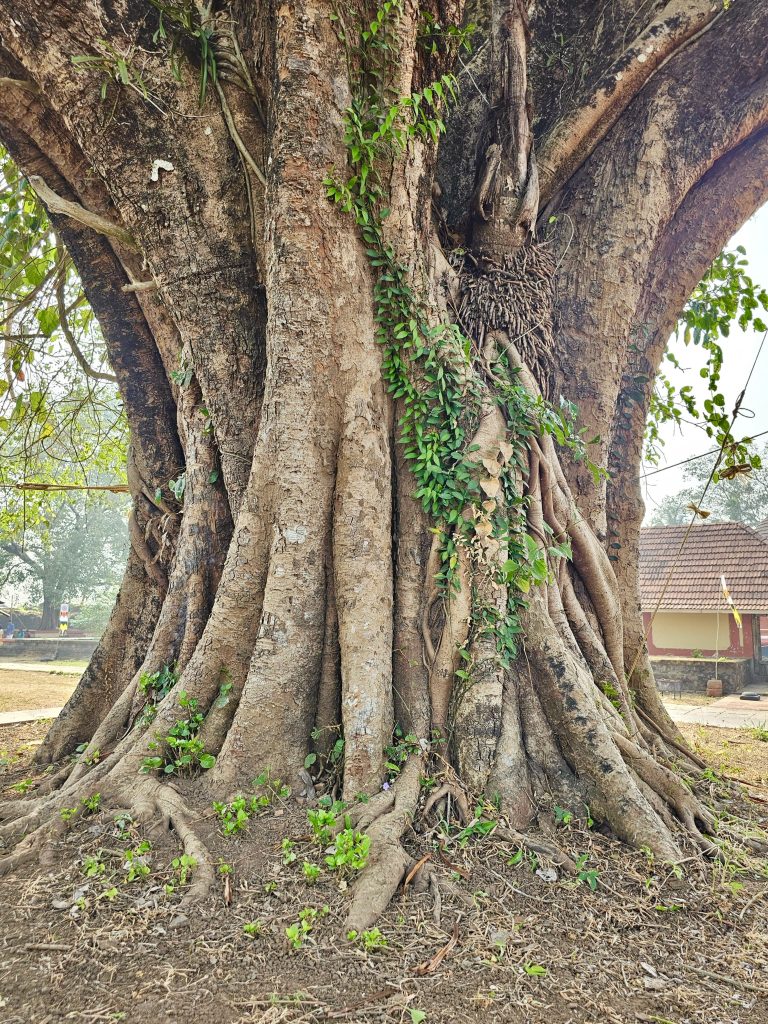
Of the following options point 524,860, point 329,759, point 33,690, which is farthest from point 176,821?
point 33,690

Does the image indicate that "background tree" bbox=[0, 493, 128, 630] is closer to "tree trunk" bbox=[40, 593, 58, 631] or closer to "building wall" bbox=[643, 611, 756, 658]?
"tree trunk" bbox=[40, 593, 58, 631]

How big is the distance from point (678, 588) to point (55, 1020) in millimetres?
15156

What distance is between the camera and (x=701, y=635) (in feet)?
48.0

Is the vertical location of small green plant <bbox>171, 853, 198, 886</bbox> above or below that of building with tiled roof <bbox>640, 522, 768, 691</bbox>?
below

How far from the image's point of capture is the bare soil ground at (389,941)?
1.89 m

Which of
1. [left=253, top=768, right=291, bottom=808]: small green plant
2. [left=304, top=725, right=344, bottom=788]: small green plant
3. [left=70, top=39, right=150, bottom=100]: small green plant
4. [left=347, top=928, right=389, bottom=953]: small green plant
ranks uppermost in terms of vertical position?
[left=70, top=39, right=150, bottom=100]: small green plant

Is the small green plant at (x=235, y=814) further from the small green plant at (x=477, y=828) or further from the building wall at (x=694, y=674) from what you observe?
the building wall at (x=694, y=674)

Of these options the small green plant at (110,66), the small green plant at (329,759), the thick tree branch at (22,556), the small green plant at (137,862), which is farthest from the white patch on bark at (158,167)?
the thick tree branch at (22,556)

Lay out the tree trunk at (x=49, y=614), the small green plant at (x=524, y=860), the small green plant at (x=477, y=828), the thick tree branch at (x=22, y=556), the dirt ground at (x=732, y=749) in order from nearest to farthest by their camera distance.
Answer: the small green plant at (x=524, y=860)
the small green plant at (x=477, y=828)
the dirt ground at (x=732, y=749)
the thick tree branch at (x=22, y=556)
the tree trunk at (x=49, y=614)

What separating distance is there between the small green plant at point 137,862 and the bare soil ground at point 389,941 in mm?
23

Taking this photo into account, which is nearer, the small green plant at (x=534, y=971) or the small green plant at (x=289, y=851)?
the small green plant at (x=534, y=971)

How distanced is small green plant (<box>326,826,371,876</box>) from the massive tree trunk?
0.05 metres

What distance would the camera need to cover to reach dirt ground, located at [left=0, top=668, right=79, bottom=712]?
27.8 ft

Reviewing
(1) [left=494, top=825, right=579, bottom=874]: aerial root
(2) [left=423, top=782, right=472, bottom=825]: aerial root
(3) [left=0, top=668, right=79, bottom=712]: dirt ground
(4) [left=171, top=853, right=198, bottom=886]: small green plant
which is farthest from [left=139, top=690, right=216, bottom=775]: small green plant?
(3) [left=0, top=668, right=79, bottom=712]: dirt ground
